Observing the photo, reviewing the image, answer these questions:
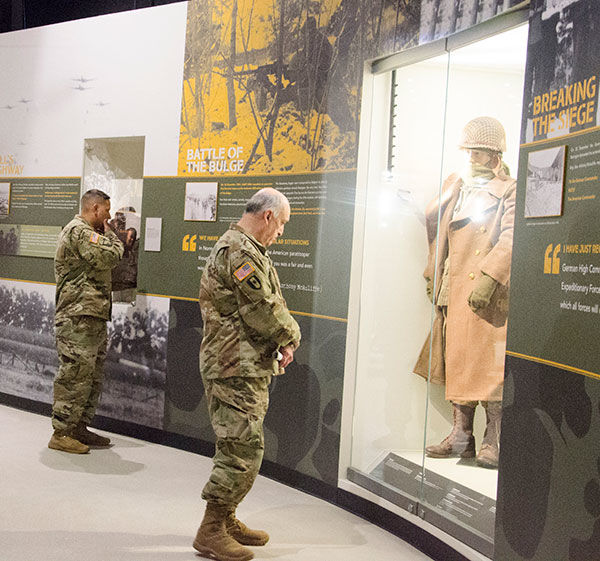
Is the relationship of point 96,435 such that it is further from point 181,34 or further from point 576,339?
point 576,339

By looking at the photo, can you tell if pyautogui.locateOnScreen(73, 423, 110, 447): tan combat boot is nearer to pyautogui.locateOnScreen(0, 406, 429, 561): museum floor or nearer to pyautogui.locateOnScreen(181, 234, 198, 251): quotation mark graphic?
pyautogui.locateOnScreen(0, 406, 429, 561): museum floor

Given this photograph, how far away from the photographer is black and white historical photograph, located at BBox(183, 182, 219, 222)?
6.04 m

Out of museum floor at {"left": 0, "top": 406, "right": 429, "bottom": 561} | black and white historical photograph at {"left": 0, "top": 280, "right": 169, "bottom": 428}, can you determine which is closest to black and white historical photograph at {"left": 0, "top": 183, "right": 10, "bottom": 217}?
black and white historical photograph at {"left": 0, "top": 280, "right": 169, "bottom": 428}

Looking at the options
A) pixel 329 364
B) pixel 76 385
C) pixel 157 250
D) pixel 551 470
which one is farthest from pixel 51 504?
pixel 551 470

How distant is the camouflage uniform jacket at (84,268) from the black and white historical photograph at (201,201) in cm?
60

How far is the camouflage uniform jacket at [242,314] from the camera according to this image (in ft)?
12.2

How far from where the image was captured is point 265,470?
561 centimetres

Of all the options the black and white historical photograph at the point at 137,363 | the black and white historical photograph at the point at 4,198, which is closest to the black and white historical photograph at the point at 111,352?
the black and white historical photograph at the point at 137,363

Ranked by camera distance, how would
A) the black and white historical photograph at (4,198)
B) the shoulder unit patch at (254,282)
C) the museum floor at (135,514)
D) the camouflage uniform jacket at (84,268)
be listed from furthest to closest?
the black and white historical photograph at (4,198)
the camouflage uniform jacket at (84,268)
the museum floor at (135,514)
the shoulder unit patch at (254,282)

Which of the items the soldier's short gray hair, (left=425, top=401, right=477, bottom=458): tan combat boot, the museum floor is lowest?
the museum floor

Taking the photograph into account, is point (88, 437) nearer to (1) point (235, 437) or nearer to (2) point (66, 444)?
(2) point (66, 444)

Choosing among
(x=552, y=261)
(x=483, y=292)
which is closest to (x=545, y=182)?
(x=552, y=261)

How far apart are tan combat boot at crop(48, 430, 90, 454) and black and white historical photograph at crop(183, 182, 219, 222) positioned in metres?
1.80

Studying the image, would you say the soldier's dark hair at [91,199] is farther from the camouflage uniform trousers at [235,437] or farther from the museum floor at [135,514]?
the camouflage uniform trousers at [235,437]
